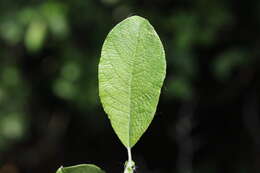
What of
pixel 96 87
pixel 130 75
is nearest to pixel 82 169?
pixel 130 75

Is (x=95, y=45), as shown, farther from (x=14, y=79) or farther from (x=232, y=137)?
Answer: (x=232, y=137)

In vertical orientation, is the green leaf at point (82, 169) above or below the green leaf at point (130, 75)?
below

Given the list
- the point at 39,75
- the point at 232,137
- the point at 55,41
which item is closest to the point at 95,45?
the point at 55,41

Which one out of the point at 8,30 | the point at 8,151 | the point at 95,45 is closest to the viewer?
the point at 8,30

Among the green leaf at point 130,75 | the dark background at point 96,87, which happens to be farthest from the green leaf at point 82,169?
the dark background at point 96,87

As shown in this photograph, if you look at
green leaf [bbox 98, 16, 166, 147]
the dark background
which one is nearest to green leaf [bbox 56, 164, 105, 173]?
green leaf [bbox 98, 16, 166, 147]

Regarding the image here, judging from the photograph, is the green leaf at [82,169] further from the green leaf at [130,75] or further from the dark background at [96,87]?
the dark background at [96,87]

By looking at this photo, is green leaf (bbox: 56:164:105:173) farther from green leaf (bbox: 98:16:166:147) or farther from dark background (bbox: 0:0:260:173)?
dark background (bbox: 0:0:260:173)
